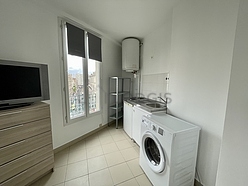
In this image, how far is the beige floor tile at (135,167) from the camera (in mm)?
1580

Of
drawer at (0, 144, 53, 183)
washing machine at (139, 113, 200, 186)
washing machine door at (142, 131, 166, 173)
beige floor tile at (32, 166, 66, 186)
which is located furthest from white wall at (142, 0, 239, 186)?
drawer at (0, 144, 53, 183)

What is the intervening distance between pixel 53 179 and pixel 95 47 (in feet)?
8.05

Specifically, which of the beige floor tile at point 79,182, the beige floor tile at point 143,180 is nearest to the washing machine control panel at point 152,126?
the beige floor tile at point 143,180

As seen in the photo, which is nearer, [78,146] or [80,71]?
[78,146]

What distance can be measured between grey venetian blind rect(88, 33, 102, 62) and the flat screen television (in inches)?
44.8

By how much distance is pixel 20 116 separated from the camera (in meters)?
1.18

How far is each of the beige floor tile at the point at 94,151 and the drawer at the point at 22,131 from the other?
2.89 ft

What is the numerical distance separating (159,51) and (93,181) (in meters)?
2.54

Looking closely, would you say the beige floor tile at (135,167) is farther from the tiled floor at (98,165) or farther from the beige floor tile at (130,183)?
the beige floor tile at (130,183)

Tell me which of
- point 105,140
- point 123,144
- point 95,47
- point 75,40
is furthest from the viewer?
point 95,47

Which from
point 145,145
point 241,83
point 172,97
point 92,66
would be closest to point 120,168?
point 145,145

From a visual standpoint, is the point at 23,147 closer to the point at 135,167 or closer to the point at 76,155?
the point at 76,155

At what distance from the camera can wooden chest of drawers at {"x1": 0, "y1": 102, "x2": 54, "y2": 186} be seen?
109 cm

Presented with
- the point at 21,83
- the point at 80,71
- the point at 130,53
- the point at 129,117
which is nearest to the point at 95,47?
the point at 80,71
